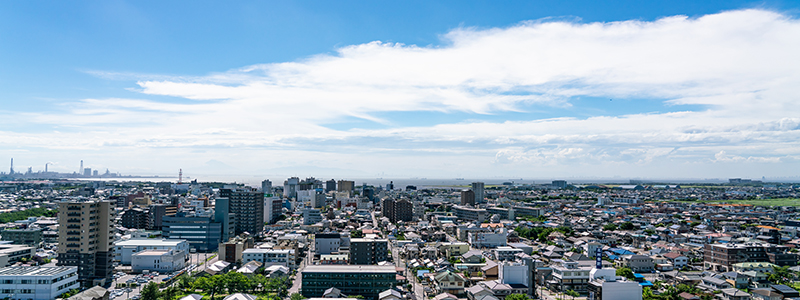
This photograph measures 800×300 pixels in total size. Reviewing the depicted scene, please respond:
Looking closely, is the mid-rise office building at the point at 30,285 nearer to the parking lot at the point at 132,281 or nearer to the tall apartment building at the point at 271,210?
the parking lot at the point at 132,281

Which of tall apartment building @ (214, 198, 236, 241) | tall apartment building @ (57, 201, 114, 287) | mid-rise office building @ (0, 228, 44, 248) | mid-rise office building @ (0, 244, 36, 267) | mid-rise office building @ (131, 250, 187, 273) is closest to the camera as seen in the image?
tall apartment building @ (57, 201, 114, 287)

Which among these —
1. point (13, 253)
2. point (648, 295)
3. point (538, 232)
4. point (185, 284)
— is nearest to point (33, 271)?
point (185, 284)

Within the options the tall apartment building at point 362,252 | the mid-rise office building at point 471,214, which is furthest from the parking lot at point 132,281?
the mid-rise office building at point 471,214

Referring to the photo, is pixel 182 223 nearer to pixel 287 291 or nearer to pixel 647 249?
pixel 287 291

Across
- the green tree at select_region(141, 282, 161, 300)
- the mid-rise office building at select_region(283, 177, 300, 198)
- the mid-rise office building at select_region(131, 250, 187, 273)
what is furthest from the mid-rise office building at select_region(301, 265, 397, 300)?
the mid-rise office building at select_region(283, 177, 300, 198)

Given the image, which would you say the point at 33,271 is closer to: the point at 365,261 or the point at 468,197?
the point at 365,261

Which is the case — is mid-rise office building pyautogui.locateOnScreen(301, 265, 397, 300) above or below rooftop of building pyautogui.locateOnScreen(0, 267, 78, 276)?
below

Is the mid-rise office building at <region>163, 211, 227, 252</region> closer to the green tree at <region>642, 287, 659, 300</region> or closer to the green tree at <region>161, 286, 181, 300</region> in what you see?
the green tree at <region>161, 286, 181, 300</region>
